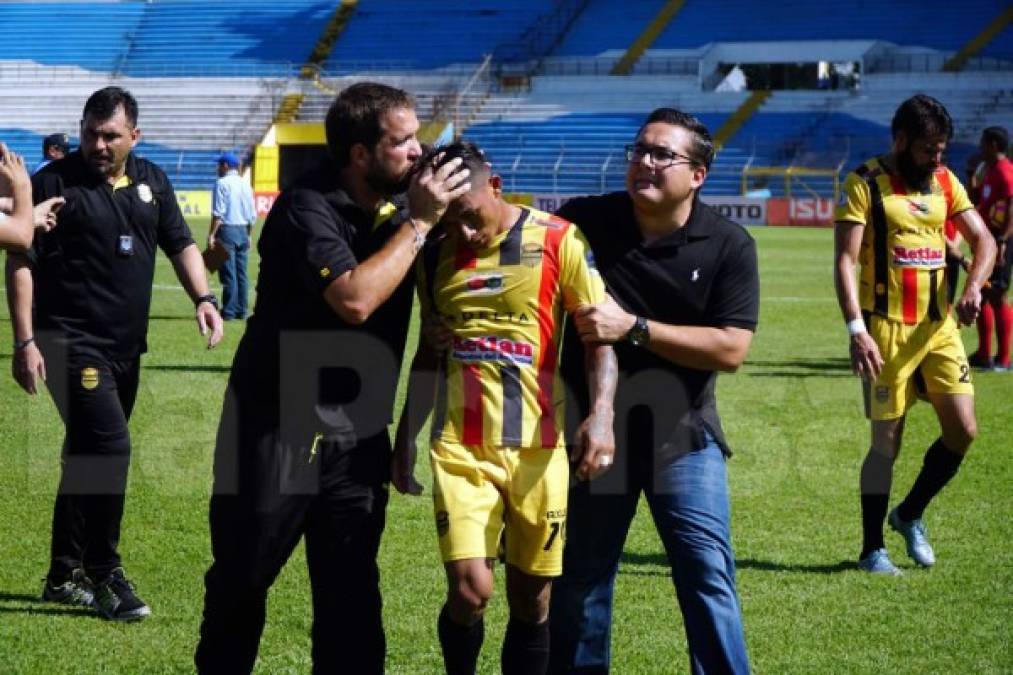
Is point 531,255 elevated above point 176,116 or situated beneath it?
situated beneath

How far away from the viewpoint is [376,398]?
16.6 ft

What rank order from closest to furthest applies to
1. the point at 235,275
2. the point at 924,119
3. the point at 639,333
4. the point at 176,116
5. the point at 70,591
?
the point at 639,333, the point at 70,591, the point at 924,119, the point at 235,275, the point at 176,116

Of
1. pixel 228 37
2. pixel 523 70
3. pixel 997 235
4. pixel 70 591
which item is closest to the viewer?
pixel 70 591

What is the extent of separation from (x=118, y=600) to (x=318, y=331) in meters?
2.35

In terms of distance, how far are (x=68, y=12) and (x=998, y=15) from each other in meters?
34.7

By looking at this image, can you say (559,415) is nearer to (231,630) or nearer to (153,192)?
(231,630)

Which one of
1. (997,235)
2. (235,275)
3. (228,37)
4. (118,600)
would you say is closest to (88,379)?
(118,600)

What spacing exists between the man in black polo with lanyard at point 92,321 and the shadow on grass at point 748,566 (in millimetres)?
2423

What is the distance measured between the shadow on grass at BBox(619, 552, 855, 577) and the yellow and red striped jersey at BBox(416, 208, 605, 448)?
2686 millimetres

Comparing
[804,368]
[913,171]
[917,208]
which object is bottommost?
[804,368]

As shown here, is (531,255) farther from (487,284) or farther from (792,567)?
(792,567)

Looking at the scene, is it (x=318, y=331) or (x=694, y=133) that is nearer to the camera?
(x=318, y=331)

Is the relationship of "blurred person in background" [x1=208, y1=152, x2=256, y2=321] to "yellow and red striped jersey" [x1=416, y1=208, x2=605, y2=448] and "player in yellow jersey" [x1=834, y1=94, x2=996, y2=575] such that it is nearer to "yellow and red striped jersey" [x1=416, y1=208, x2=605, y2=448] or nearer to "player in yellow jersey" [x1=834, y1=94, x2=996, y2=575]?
"player in yellow jersey" [x1=834, y1=94, x2=996, y2=575]

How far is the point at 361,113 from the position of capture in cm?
474
